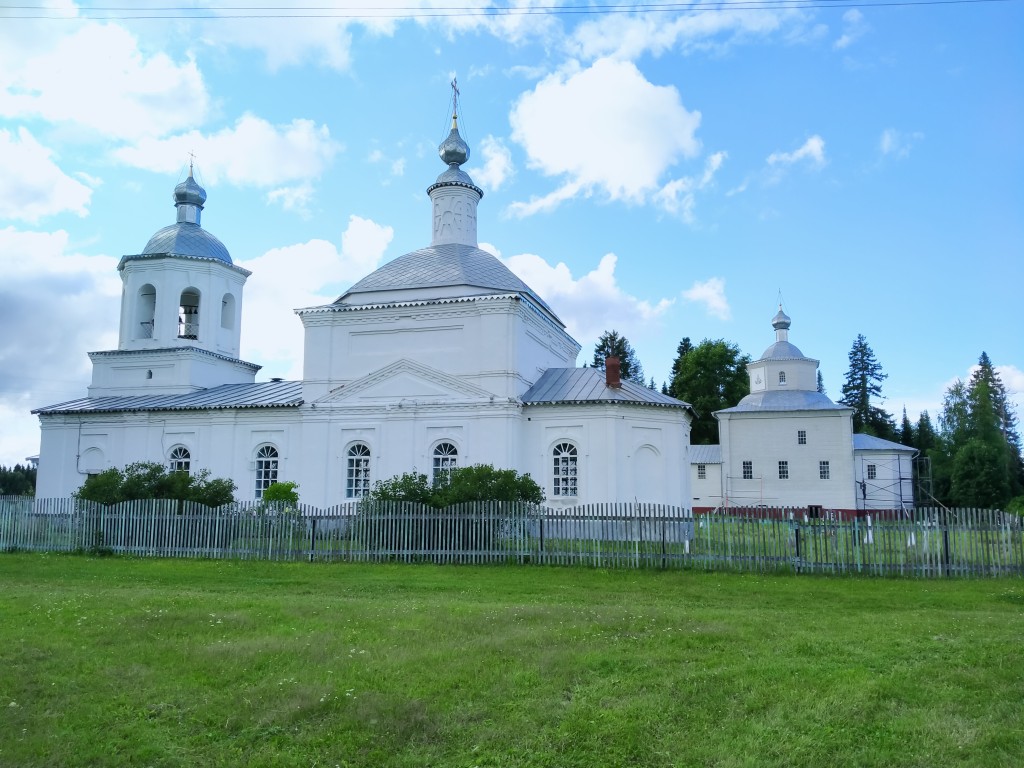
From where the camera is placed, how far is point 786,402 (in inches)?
1741

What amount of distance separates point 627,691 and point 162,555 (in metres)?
17.1

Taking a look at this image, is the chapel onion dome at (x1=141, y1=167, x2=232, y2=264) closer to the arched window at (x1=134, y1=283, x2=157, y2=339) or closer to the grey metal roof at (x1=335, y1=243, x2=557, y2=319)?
the arched window at (x1=134, y1=283, x2=157, y2=339)

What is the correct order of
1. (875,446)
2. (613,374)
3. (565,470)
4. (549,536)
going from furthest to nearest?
(875,446), (613,374), (565,470), (549,536)

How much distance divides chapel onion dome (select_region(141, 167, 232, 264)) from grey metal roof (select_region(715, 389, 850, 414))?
86.1 feet

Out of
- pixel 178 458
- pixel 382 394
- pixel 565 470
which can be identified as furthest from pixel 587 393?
pixel 178 458

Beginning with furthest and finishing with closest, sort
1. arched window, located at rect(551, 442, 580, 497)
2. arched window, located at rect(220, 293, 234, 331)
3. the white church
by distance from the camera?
arched window, located at rect(220, 293, 234, 331) < the white church < arched window, located at rect(551, 442, 580, 497)

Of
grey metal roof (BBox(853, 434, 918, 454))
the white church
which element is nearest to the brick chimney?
the white church

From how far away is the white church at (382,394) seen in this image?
27234 millimetres

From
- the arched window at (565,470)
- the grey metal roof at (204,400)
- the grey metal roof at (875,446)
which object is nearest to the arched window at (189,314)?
the grey metal roof at (204,400)

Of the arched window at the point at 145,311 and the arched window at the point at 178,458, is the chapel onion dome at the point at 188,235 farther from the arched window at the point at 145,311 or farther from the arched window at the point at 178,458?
the arched window at the point at 178,458

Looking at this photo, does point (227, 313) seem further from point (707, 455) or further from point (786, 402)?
point (786, 402)

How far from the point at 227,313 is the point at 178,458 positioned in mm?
7387

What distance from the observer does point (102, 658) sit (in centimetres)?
856

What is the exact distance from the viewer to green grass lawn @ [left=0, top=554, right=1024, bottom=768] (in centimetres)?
633
